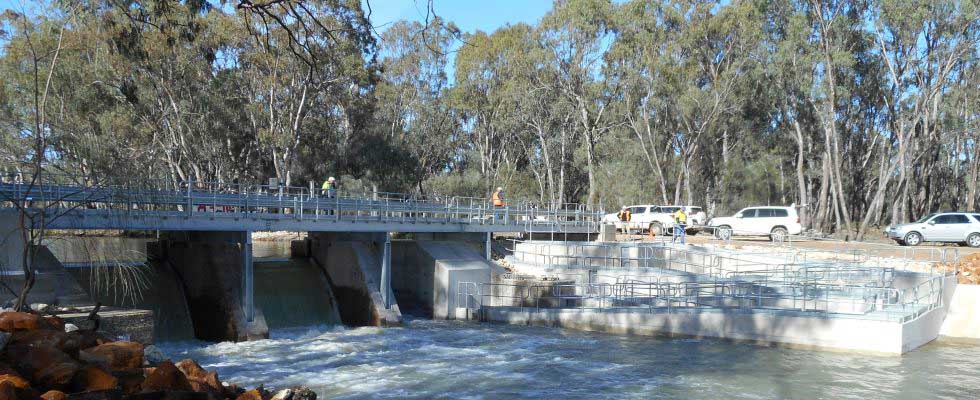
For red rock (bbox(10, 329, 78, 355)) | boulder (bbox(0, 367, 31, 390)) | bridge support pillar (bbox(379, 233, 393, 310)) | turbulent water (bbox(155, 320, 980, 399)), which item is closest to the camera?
boulder (bbox(0, 367, 31, 390))

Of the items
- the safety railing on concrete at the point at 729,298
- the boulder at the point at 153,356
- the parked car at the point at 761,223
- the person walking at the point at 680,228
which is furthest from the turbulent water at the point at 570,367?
the parked car at the point at 761,223

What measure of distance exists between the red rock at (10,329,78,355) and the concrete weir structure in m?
15.7

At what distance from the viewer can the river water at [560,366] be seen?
15.6 m

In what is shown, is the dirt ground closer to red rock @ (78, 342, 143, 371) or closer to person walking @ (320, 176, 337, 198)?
person walking @ (320, 176, 337, 198)

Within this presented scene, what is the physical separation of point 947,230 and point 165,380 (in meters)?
33.5

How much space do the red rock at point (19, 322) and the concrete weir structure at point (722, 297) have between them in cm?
1556

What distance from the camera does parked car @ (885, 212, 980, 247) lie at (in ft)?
107

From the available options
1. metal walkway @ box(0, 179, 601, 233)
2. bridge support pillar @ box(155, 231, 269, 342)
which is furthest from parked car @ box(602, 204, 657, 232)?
bridge support pillar @ box(155, 231, 269, 342)

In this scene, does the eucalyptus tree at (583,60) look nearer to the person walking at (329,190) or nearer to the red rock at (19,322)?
the person walking at (329,190)

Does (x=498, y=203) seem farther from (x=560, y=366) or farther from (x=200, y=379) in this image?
(x=200, y=379)

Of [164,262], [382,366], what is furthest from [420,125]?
[382,366]

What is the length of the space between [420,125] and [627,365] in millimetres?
47006

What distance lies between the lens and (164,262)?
24000 mm

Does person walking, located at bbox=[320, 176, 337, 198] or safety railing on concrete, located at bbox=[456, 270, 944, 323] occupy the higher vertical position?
person walking, located at bbox=[320, 176, 337, 198]
